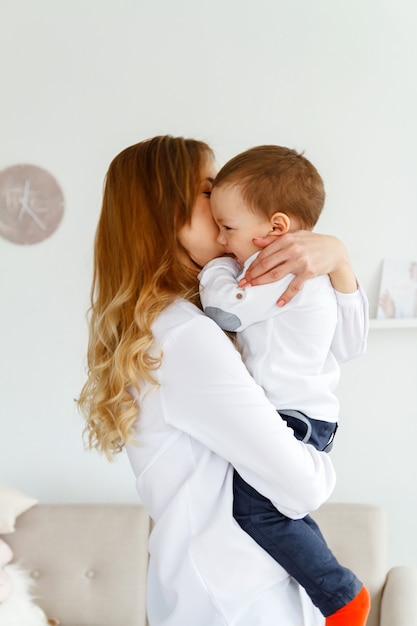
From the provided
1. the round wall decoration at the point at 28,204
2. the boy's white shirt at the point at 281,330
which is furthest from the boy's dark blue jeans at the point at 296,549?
the round wall decoration at the point at 28,204

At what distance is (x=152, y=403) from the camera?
4.20 ft

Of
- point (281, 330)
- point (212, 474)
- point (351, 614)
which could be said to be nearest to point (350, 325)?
point (281, 330)

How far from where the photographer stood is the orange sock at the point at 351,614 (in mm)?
1277

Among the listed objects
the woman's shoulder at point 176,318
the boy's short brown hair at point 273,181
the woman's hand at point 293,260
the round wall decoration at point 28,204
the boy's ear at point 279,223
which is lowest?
the round wall decoration at point 28,204

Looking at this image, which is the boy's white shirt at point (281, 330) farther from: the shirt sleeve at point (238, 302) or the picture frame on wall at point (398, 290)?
the picture frame on wall at point (398, 290)

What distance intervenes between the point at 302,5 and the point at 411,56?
0.49 meters

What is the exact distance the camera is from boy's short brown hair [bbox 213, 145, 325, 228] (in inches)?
54.3

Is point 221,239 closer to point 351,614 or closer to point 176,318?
point 176,318

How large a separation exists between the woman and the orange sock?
0.12 feet

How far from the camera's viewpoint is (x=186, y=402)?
1220 millimetres

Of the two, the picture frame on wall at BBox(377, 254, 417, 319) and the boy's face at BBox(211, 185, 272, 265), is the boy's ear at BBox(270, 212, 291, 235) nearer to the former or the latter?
the boy's face at BBox(211, 185, 272, 265)

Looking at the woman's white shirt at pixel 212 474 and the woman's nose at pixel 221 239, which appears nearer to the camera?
the woman's white shirt at pixel 212 474

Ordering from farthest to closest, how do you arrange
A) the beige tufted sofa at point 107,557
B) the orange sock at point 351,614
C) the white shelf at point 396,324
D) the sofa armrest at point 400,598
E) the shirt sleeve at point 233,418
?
the white shelf at point 396,324
the beige tufted sofa at point 107,557
the sofa armrest at point 400,598
the orange sock at point 351,614
the shirt sleeve at point 233,418

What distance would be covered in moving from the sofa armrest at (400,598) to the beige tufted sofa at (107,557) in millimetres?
10
